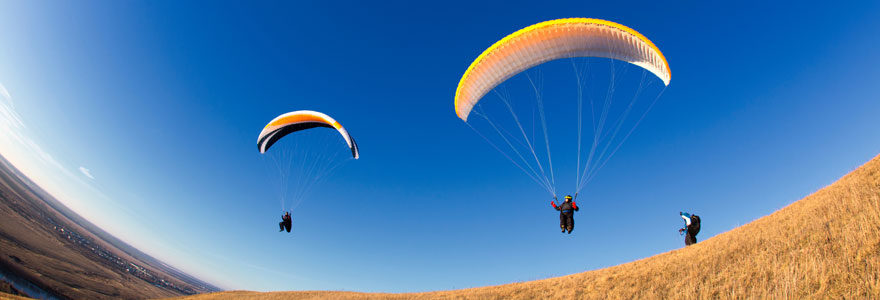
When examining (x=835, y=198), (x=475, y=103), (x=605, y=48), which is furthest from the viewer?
(x=475, y=103)

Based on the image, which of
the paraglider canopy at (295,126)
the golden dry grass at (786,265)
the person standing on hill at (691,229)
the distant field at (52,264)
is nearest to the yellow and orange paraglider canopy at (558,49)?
the golden dry grass at (786,265)

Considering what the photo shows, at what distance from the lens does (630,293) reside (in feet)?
25.6

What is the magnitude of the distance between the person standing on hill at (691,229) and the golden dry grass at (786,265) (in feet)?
13.1

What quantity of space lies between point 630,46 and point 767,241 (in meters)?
7.14

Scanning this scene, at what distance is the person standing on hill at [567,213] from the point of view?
1176 centimetres

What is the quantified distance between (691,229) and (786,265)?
9280mm

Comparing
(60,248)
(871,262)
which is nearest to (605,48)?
(871,262)

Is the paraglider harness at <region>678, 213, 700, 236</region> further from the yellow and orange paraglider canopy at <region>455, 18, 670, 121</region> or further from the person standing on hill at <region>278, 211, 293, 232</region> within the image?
the person standing on hill at <region>278, 211, 293, 232</region>

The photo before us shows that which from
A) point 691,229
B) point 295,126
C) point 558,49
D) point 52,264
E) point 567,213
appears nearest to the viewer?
point 567,213

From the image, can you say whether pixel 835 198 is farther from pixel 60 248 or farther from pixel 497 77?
pixel 60 248

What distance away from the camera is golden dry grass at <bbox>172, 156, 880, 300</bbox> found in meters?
4.74

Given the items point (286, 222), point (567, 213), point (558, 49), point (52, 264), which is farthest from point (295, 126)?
point (52, 264)

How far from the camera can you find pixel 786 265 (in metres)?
6.07

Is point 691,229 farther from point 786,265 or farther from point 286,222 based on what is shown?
point 286,222
